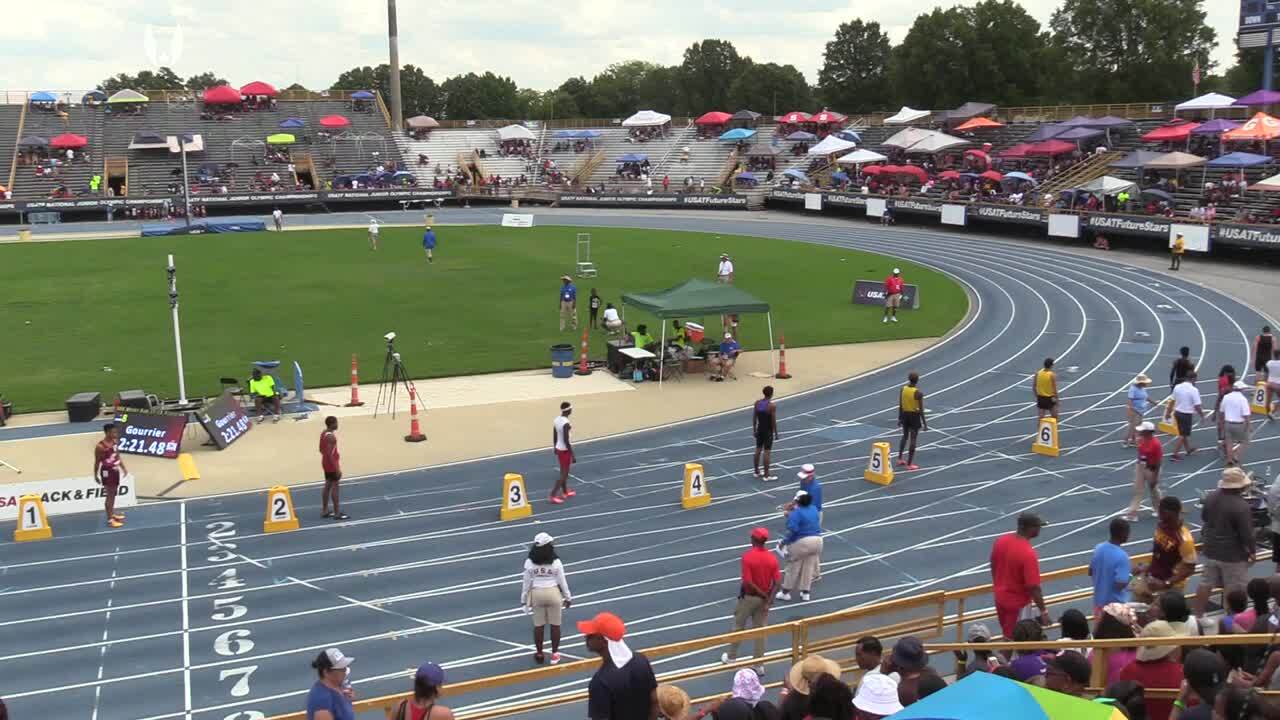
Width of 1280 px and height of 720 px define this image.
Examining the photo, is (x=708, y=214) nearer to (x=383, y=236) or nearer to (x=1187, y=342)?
(x=383, y=236)

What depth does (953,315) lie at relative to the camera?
35969 mm

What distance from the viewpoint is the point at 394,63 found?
9256cm

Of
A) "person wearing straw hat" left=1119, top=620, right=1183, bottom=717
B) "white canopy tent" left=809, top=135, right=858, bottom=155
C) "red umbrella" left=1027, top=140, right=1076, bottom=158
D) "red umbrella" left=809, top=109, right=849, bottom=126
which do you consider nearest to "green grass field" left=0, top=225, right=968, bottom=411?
"red umbrella" left=1027, top=140, right=1076, bottom=158

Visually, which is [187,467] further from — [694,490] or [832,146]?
[832,146]

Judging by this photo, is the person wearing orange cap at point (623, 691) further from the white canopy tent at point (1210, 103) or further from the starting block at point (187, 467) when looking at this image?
the white canopy tent at point (1210, 103)

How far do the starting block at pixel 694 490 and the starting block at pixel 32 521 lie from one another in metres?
9.97

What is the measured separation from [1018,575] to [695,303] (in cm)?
1655

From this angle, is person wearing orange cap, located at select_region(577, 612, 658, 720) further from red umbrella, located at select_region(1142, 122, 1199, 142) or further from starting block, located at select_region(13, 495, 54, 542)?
red umbrella, located at select_region(1142, 122, 1199, 142)

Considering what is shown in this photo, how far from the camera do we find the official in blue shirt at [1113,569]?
407 inches

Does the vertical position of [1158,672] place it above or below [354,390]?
above

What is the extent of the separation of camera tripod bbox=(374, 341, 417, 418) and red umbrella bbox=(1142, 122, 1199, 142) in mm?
44110

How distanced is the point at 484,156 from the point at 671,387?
64.2m

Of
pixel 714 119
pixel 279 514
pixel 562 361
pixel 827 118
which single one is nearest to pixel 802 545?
pixel 279 514

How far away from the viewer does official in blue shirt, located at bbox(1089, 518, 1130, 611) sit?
10.3 meters
